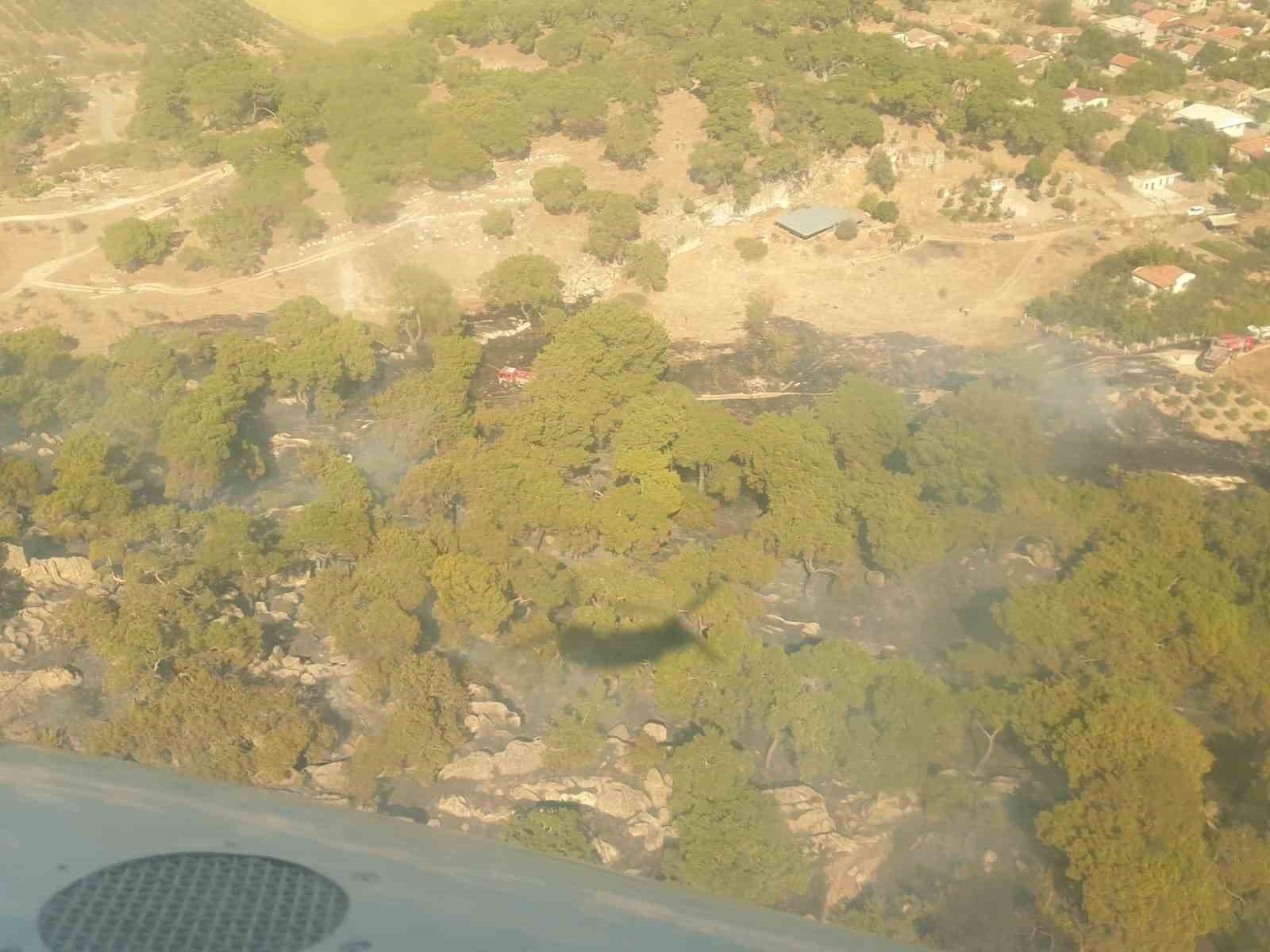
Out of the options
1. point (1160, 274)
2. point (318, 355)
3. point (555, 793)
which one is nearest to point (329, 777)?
point (555, 793)

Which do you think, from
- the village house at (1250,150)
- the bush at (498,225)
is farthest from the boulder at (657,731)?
the village house at (1250,150)

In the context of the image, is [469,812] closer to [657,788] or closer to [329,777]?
[329,777]

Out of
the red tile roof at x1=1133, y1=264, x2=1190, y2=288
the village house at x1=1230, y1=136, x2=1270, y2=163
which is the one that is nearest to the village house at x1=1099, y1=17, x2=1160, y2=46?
the village house at x1=1230, y1=136, x2=1270, y2=163

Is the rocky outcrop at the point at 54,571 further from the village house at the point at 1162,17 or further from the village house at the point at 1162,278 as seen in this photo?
the village house at the point at 1162,17

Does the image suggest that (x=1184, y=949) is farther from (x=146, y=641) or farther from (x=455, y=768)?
(x=146, y=641)

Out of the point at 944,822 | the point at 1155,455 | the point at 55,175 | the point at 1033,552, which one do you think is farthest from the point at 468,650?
the point at 55,175
